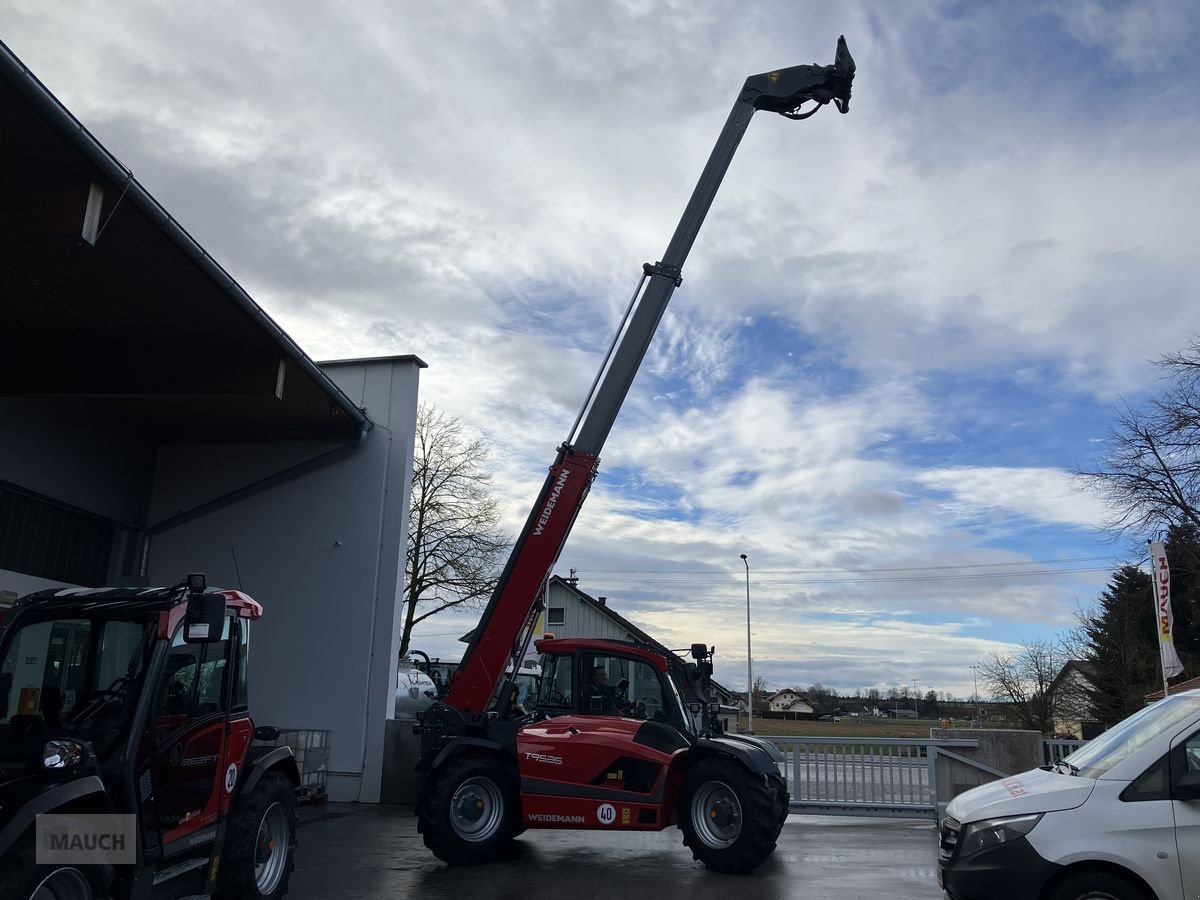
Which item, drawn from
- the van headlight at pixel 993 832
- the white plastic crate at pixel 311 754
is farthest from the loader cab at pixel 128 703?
the white plastic crate at pixel 311 754

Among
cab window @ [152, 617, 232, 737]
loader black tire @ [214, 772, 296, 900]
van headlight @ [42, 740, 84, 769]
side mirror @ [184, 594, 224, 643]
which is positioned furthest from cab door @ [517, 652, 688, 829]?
van headlight @ [42, 740, 84, 769]

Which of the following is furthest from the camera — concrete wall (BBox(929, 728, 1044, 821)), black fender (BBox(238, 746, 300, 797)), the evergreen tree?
the evergreen tree

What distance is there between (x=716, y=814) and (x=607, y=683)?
1763mm

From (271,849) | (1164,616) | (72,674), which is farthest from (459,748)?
(1164,616)

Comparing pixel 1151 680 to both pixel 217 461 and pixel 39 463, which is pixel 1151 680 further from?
pixel 39 463

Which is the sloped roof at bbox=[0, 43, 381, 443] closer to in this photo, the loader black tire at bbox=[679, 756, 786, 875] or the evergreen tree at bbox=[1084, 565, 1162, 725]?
the loader black tire at bbox=[679, 756, 786, 875]

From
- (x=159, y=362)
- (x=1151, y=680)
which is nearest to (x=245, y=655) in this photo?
(x=159, y=362)

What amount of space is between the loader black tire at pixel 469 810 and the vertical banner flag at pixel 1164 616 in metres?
8.69

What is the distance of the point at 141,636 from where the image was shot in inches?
234

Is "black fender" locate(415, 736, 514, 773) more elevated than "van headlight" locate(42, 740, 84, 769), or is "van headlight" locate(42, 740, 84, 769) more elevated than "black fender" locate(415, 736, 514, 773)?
"van headlight" locate(42, 740, 84, 769)

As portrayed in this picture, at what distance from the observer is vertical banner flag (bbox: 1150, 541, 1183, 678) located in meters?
12.5

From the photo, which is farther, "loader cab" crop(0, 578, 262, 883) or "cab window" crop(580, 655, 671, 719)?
"cab window" crop(580, 655, 671, 719)

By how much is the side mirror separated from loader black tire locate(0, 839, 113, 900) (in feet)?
4.30

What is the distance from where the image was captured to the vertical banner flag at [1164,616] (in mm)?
12539
